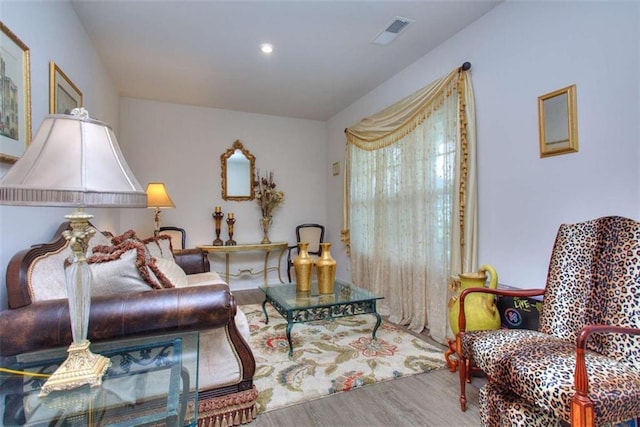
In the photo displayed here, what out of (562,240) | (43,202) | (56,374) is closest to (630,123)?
(562,240)

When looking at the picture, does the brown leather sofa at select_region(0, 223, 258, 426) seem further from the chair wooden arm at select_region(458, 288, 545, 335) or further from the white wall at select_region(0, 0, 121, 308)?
the chair wooden arm at select_region(458, 288, 545, 335)

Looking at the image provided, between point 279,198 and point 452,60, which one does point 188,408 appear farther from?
point 279,198

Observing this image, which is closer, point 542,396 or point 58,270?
point 542,396

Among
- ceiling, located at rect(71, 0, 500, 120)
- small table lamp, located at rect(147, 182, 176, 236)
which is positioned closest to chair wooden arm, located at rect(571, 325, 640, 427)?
ceiling, located at rect(71, 0, 500, 120)

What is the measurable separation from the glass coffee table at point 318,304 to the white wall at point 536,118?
99cm

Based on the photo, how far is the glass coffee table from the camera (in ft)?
7.38

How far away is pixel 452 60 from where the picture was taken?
8.66ft

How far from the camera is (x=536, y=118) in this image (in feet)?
6.61

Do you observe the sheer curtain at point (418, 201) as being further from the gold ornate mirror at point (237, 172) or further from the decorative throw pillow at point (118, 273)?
the decorative throw pillow at point (118, 273)

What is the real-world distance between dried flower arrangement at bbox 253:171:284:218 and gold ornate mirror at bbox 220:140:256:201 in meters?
0.10

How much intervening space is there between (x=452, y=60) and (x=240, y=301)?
3.45 meters

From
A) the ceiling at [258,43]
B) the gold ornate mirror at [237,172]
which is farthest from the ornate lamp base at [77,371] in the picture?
the gold ornate mirror at [237,172]

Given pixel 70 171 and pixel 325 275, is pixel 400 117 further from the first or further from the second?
pixel 70 171

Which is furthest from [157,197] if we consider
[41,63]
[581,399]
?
[581,399]
